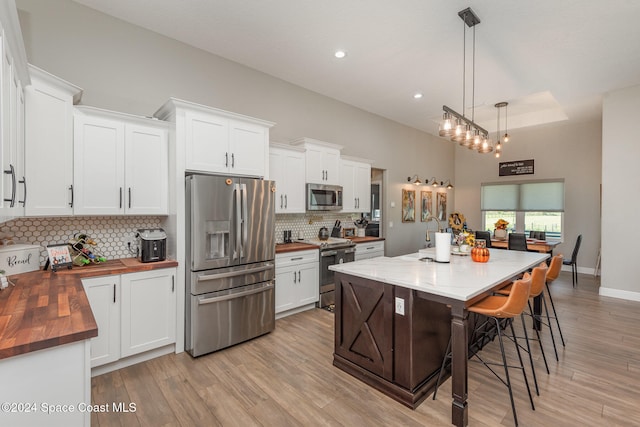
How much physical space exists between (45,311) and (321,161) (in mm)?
3690

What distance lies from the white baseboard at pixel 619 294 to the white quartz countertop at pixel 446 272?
109 inches

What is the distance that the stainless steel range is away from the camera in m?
4.31

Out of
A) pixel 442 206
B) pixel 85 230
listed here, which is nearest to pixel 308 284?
pixel 85 230

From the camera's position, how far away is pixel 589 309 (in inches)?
167

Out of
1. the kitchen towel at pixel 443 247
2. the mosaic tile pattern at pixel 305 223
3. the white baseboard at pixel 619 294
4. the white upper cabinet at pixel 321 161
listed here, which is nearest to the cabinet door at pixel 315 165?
the white upper cabinet at pixel 321 161

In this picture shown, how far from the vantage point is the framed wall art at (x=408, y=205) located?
680 cm

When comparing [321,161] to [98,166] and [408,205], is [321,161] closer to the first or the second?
[98,166]

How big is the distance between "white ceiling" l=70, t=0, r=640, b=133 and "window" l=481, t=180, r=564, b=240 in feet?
8.17

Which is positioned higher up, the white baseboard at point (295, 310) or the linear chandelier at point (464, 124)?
the linear chandelier at point (464, 124)

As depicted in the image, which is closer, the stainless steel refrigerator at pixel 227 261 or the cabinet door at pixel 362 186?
the stainless steel refrigerator at pixel 227 261

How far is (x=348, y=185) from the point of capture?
5250mm

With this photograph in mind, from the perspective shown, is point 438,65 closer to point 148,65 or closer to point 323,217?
point 323,217

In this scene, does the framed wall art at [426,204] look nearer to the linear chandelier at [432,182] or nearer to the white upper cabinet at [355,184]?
the linear chandelier at [432,182]

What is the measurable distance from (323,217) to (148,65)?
322 cm
